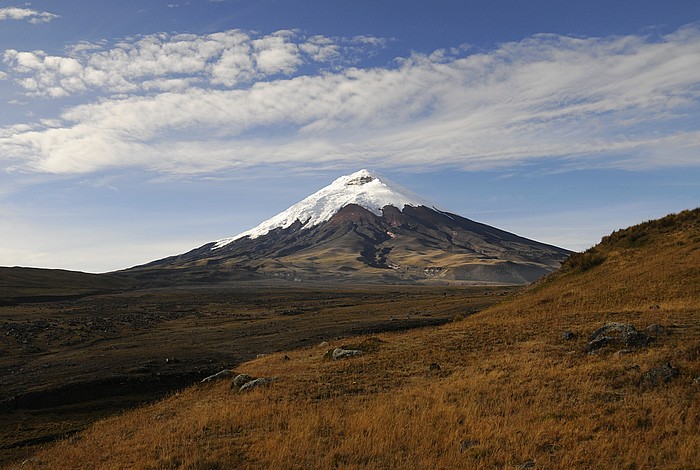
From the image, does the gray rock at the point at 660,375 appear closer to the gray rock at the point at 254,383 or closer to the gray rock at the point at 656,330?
the gray rock at the point at 656,330

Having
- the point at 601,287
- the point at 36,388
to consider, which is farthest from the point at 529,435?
the point at 36,388

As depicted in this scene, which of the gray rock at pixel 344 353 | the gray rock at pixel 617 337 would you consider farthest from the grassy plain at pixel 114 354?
the gray rock at pixel 617 337

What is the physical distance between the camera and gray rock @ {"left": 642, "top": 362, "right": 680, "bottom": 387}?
1284cm

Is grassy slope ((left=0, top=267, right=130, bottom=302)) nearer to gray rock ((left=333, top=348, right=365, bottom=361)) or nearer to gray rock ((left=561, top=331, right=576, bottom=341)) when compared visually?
gray rock ((left=333, top=348, right=365, bottom=361))

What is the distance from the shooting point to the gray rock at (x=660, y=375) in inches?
506

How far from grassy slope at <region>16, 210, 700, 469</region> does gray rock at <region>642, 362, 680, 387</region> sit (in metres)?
0.19

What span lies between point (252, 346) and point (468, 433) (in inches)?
1296

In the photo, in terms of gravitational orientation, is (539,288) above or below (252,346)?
above

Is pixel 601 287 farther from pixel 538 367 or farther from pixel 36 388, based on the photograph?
pixel 36 388

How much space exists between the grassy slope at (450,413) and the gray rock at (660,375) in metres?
0.19

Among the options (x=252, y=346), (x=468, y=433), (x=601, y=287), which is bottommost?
(x=252, y=346)

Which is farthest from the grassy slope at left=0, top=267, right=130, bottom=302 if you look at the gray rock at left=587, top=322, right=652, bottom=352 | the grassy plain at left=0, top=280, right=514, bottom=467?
the gray rock at left=587, top=322, right=652, bottom=352

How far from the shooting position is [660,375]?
13047 mm

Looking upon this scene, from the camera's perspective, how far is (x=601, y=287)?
107ft
